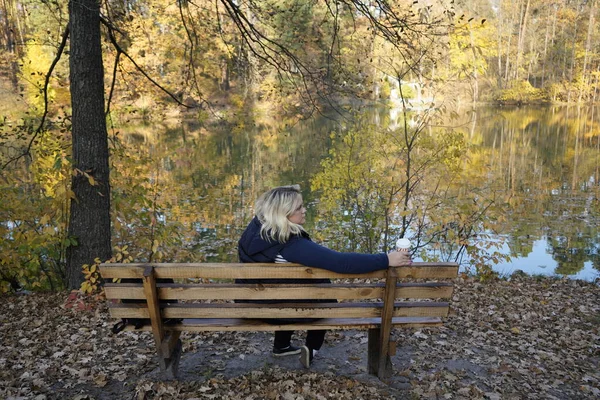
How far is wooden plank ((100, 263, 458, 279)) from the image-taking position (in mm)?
3154

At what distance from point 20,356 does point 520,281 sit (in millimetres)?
6789

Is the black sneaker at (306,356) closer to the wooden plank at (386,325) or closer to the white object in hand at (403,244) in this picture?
the wooden plank at (386,325)

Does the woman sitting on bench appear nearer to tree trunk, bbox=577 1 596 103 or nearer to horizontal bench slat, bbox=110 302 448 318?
horizontal bench slat, bbox=110 302 448 318

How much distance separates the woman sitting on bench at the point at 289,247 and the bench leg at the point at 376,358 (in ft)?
2.16

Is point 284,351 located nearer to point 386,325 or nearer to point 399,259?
point 386,325

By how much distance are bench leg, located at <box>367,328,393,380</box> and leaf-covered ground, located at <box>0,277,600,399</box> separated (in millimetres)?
96

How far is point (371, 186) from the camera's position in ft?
29.2

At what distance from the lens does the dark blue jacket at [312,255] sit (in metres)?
3.13

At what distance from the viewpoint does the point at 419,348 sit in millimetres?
4543

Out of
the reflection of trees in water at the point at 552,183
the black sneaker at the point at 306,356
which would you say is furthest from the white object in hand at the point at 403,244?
the reflection of trees in water at the point at 552,183

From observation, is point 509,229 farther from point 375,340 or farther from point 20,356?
point 20,356

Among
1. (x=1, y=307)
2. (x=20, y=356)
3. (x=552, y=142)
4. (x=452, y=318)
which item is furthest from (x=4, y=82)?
(x=552, y=142)

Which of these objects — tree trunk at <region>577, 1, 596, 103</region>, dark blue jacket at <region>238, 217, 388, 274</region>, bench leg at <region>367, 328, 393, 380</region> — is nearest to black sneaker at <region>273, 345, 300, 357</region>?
bench leg at <region>367, 328, 393, 380</region>

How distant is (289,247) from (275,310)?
19.1 inches
